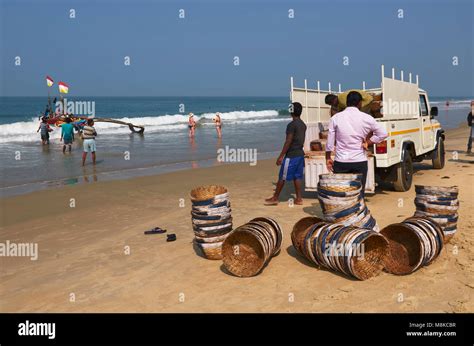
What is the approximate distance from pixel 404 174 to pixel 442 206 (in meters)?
3.73

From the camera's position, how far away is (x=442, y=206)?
5863 mm

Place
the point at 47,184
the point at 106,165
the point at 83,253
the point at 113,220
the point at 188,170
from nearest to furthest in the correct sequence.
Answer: the point at 83,253 → the point at 113,220 → the point at 47,184 → the point at 188,170 → the point at 106,165

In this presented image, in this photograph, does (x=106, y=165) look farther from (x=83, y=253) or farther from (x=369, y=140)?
(x=369, y=140)

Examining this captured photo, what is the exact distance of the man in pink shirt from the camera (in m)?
6.04

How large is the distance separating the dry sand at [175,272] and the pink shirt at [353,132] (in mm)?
1597

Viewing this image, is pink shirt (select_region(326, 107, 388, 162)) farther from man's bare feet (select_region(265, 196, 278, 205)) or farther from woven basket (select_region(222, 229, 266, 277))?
man's bare feet (select_region(265, 196, 278, 205))

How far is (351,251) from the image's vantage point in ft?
16.0

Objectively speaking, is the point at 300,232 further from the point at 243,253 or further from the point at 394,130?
the point at 394,130

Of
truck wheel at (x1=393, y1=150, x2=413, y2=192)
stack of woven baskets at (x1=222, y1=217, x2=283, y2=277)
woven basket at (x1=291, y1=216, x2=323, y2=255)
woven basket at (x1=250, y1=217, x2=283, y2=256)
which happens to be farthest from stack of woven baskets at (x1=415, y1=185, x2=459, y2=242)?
truck wheel at (x1=393, y1=150, x2=413, y2=192)

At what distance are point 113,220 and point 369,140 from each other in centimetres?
519

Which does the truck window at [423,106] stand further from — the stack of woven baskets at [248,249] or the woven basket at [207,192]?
the stack of woven baskets at [248,249]
